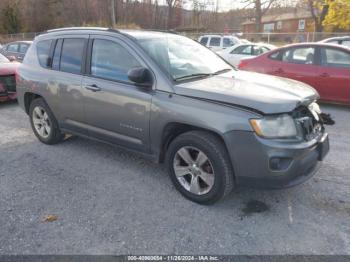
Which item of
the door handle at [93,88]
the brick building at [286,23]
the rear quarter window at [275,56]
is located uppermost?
the brick building at [286,23]

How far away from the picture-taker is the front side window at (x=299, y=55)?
23.2 feet

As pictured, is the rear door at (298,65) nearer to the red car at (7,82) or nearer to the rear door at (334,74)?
the rear door at (334,74)

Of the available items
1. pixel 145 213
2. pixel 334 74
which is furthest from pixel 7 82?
pixel 334 74

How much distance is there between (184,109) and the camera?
306 cm

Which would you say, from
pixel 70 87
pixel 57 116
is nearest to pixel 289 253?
pixel 70 87

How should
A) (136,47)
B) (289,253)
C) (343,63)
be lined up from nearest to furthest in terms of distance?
(289,253) < (136,47) < (343,63)

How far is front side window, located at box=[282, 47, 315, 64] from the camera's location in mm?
7062

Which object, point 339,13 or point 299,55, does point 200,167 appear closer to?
point 299,55

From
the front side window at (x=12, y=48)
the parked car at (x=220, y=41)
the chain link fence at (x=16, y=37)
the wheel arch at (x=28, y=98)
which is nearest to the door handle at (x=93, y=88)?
the wheel arch at (x=28, y=98)

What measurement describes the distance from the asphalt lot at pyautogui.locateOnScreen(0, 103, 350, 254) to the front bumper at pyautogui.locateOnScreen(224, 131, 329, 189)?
1.45ft

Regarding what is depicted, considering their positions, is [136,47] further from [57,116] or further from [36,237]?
[36,237]

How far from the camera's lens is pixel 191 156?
3.21 meters

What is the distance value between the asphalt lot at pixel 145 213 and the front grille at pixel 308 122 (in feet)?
2.49

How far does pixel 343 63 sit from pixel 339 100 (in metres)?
0.81
